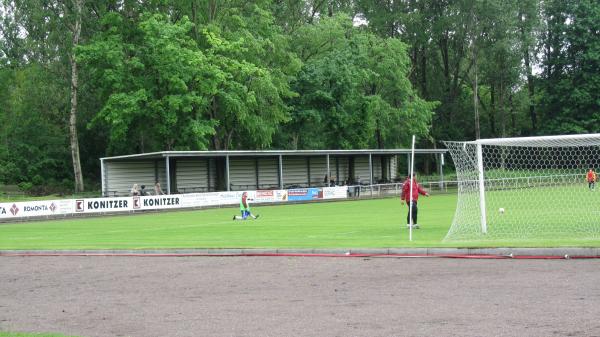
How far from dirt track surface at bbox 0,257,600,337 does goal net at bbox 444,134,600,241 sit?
201 inches

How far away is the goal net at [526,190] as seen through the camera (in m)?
19.6

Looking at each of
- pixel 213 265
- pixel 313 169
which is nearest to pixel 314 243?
pixel 213 265

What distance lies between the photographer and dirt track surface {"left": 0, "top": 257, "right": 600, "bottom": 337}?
8805 millimetres

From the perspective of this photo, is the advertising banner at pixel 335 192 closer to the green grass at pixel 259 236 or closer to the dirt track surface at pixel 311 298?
the green grass at pixel 259 236

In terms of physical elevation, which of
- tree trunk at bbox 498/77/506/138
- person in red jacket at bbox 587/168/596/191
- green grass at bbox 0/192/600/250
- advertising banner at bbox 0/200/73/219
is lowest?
green grass at bbox 0/192/600/250

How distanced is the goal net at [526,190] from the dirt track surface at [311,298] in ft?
16.7

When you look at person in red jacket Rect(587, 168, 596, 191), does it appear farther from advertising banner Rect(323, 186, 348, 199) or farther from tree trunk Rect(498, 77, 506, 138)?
tree trunk Rect(498, 77, 506, 138)

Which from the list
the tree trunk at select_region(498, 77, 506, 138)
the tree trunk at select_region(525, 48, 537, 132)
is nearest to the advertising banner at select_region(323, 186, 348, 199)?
the tree trunk at select_region(498, 77, 506, 138)

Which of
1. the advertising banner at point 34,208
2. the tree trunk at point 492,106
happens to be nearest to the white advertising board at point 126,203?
the advertising banner at point 34,208

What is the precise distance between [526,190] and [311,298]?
25.6 m

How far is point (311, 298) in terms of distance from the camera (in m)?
11.0

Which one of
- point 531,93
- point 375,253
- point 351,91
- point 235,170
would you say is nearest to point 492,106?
point 531,93

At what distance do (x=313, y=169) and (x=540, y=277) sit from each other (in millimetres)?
47244

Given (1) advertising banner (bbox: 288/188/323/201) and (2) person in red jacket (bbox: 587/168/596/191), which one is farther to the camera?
(1) advertising banner (bbox: 288/188/323/201)
